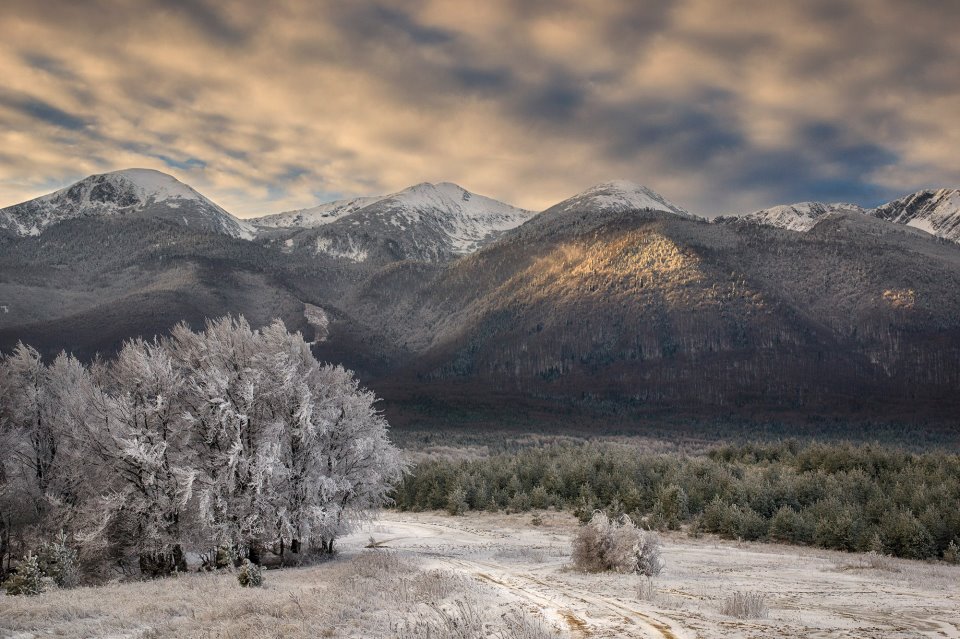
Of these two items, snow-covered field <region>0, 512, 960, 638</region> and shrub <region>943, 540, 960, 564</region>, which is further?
shrub <region>943, 540, 960, 564</region>

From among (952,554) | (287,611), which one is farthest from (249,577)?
(952,554)

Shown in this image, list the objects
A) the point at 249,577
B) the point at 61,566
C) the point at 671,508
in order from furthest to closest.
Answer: the point at 671,508 → the point at 61,566 → the point at 249,577

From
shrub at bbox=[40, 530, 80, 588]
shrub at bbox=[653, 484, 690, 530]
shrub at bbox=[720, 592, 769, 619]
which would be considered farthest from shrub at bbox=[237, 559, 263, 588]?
shrub at bbox=[653, 484, 690, 530]

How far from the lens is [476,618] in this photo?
12914 millimetres

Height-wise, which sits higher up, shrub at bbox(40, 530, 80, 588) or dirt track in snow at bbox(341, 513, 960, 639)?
dirt track in snow at bbox(341, 513, 960, 639)

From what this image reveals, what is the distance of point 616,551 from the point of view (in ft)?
68.0

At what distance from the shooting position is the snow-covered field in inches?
480

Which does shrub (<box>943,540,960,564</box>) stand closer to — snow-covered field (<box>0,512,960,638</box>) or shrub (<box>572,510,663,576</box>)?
snow-covered field (<box>0,512,960,638</box>)

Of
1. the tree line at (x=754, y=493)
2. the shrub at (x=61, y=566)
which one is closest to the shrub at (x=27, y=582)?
the shrub at (x=61, y=566)

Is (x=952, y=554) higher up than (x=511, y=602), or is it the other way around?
(x=511, y=602)

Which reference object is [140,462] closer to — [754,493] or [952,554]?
[754,493]

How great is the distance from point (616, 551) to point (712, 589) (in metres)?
3.77

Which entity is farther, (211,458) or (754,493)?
(754,493)

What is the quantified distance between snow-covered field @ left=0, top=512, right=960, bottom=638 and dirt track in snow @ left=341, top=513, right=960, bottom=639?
50 mm
